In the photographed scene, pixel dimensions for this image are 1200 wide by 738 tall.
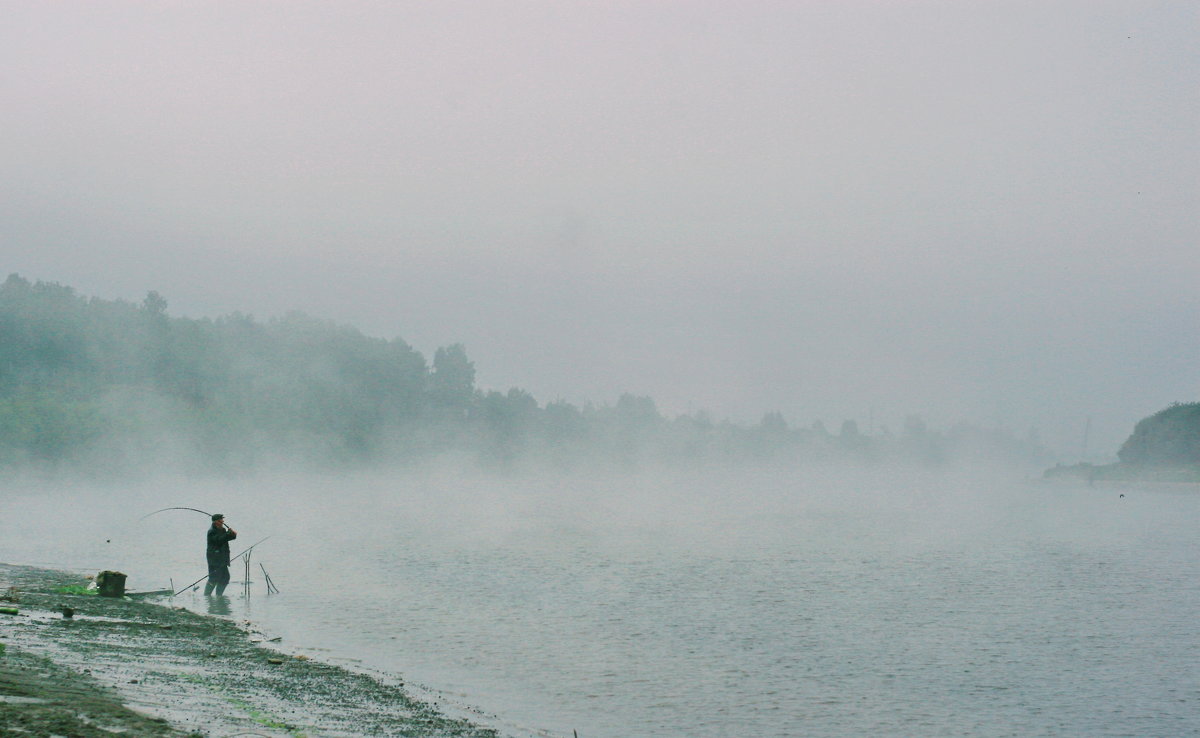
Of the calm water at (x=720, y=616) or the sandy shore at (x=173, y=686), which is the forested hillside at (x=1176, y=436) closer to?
the calm water at (x=720, y=616)

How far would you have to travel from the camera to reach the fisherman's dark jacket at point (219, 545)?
28250mm

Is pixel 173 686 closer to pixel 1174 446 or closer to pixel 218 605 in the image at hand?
pixel 218 605

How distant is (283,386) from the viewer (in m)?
156

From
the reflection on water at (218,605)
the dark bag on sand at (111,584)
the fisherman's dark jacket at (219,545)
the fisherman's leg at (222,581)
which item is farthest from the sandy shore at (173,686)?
the fisherman's leg at (222,581)

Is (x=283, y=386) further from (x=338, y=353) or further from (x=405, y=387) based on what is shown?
(x=405, y=387)

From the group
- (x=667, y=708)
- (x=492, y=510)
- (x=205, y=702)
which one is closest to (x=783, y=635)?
(x=667, y=708)

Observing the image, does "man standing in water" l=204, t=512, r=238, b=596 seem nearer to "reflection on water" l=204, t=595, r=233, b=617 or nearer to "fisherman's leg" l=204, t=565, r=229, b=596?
"fisherman's leg" l=204, t=565, r=229, b=596

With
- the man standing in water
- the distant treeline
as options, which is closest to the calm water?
the man standing in water

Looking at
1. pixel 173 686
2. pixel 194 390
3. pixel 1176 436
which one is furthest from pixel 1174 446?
pixel 173 686

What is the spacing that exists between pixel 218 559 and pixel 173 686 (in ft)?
48.4

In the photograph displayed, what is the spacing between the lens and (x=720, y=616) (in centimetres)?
3058

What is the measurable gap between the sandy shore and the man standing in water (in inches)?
219

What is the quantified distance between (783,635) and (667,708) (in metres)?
9.48

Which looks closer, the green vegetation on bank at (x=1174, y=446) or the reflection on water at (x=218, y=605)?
the reflection on water at (x=218, y=605)
